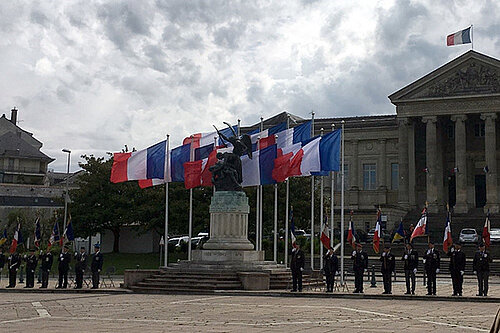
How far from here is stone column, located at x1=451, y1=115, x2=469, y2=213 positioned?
70688mm

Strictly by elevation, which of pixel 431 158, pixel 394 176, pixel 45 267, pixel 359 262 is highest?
pixel 431 158

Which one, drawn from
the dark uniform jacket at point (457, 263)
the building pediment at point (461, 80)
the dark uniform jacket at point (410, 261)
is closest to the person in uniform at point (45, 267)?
the dark uniform jacket at point (410, 261)

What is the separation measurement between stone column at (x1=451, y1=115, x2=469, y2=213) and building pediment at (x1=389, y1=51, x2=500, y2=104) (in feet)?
8.89

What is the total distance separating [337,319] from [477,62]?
5623 centimetres

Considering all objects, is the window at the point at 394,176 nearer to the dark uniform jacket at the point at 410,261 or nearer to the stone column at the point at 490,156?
the stone column at the point at 490,156

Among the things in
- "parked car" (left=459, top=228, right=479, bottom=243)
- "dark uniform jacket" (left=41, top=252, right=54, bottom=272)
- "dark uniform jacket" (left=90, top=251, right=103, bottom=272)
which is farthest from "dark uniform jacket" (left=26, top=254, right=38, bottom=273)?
"parked car" (left=459, top=228, right=479, bottom=243)

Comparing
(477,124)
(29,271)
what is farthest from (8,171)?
(29,271)

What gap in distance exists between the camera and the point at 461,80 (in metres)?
70.4

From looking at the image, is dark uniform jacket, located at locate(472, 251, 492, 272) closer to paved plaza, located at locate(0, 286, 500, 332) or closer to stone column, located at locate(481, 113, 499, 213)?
paved plaza, located at locate(0, 286, 500, 332)

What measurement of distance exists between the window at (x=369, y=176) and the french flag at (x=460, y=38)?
20092mm

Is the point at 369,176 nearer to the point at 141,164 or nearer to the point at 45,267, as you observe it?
the point at 141,164

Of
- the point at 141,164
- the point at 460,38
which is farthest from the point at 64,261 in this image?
the point at 460,38

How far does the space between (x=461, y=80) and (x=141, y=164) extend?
45.0m

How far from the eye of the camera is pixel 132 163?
33938 mm
